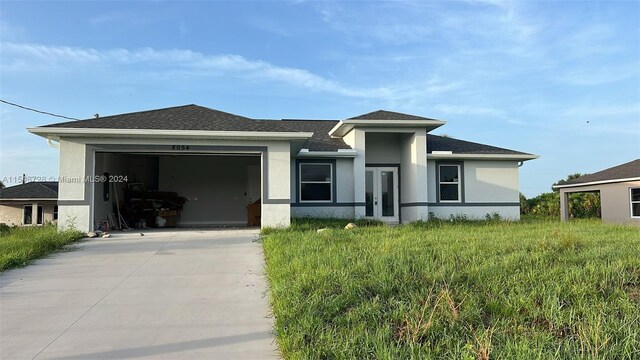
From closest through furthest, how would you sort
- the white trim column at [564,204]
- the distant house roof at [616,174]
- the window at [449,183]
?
1. the window at [449,183]
2. the distant house roof at [616,174]
3. the white trim column at [564,204]

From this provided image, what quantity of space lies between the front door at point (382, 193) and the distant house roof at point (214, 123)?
5.44 feet

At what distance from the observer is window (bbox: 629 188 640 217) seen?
61.8 feet

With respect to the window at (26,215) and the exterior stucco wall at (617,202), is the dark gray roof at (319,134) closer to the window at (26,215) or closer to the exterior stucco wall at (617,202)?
the exterior stucco wall at (617,202)

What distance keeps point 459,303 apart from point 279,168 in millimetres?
9352

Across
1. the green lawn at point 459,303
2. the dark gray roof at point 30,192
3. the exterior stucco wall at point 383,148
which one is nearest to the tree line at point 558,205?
the exterior stucco wall at point 383,148

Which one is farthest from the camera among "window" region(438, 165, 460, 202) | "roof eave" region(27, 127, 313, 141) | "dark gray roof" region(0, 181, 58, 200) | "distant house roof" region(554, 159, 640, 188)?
"dark gray roof" region(0, 181, 58, 200)

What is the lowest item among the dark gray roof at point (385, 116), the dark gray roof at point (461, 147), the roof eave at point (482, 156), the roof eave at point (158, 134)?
the roof eave at point (482, 156)

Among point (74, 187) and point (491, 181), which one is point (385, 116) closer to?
point (491, 181)

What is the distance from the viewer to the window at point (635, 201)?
Answer: 1884 centimetres

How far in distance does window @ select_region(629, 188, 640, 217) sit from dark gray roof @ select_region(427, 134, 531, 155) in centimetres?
477

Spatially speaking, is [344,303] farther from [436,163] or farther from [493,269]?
[436,163]

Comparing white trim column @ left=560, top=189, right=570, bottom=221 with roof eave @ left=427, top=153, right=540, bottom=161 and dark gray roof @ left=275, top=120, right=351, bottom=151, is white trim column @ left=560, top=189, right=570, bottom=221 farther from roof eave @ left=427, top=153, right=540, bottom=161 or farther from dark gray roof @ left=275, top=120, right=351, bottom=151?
dark gray roof @ left=275, top=120, right=351, bottom=151

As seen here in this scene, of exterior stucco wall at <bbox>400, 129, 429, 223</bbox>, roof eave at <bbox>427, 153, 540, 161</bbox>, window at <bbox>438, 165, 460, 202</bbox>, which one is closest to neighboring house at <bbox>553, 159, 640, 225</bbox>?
roof eave at <bbox>427, 153, 540, 161</bbox>

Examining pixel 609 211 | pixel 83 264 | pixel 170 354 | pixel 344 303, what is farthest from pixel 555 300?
pixel 609 211
